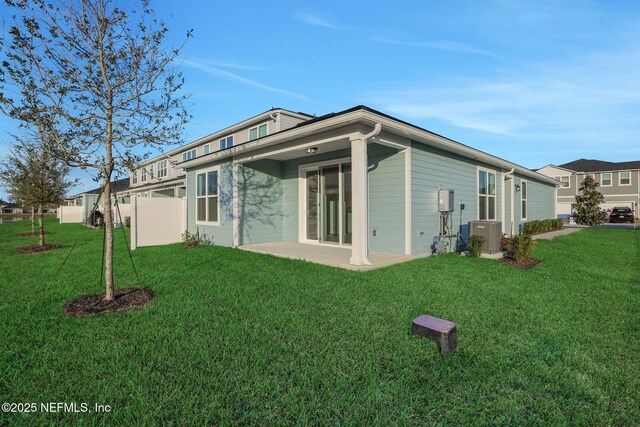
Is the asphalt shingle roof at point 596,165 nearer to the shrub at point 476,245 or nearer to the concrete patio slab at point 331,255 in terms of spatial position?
the shrub at point 476,245

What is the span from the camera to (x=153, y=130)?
4.21 metres

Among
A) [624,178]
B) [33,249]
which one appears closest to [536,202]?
[33,249]

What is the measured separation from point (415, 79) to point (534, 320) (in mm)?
7814

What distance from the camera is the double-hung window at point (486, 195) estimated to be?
33.7 ft

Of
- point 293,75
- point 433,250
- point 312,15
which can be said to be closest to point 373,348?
point 433,250

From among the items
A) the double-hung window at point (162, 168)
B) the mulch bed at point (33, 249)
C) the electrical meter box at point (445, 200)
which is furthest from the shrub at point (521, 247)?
the double-hung window at point (162, 168)

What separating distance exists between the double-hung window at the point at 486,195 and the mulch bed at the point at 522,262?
356 centimetres

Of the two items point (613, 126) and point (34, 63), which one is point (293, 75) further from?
point (613, 126)

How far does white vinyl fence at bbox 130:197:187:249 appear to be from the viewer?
380 inches

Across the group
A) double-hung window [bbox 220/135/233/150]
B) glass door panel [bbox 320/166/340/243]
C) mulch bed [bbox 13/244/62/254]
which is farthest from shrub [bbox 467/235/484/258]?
double-hung window [bbox 220/135/233/150]

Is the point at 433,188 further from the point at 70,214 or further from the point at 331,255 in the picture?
the point at 70,214

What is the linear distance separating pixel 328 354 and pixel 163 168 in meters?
25.8

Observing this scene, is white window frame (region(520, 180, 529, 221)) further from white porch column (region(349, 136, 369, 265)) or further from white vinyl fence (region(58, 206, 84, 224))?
white vinyl fence (region(58, 206, 84, 224))

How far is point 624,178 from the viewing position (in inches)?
1132
